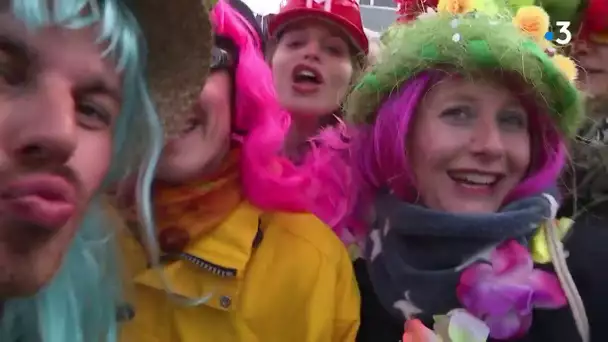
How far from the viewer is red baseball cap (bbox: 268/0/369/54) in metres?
1.84

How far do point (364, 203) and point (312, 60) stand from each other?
19.1 inches

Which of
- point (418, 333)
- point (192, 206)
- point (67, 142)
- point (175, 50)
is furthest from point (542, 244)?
point (67, 142)

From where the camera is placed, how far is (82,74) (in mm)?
789

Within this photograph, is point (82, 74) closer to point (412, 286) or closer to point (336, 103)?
point (412, 286)

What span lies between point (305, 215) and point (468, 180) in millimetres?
322

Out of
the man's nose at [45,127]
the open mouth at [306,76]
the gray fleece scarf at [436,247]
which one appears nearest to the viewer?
the man's nose at [45,127]

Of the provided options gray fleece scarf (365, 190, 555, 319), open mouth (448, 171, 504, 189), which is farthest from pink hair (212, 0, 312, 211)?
open mouth (448, 171, 504, 189)

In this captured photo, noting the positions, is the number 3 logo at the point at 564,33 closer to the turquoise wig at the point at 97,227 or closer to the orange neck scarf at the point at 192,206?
the orange neck scarf at the point at 192,206

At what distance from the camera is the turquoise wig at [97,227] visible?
31.6 inches

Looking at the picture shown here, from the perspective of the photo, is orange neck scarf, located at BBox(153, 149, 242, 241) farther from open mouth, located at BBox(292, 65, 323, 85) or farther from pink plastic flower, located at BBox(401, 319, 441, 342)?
open mouth, located at BBox(292, 65, 323, 85)

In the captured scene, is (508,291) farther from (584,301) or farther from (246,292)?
(246,292)

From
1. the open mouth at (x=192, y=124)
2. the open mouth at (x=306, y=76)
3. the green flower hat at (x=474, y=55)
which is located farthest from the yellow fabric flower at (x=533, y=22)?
the open mouth at (x=192, y=124)

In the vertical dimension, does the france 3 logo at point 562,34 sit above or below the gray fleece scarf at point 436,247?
above

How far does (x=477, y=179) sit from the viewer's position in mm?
1331
